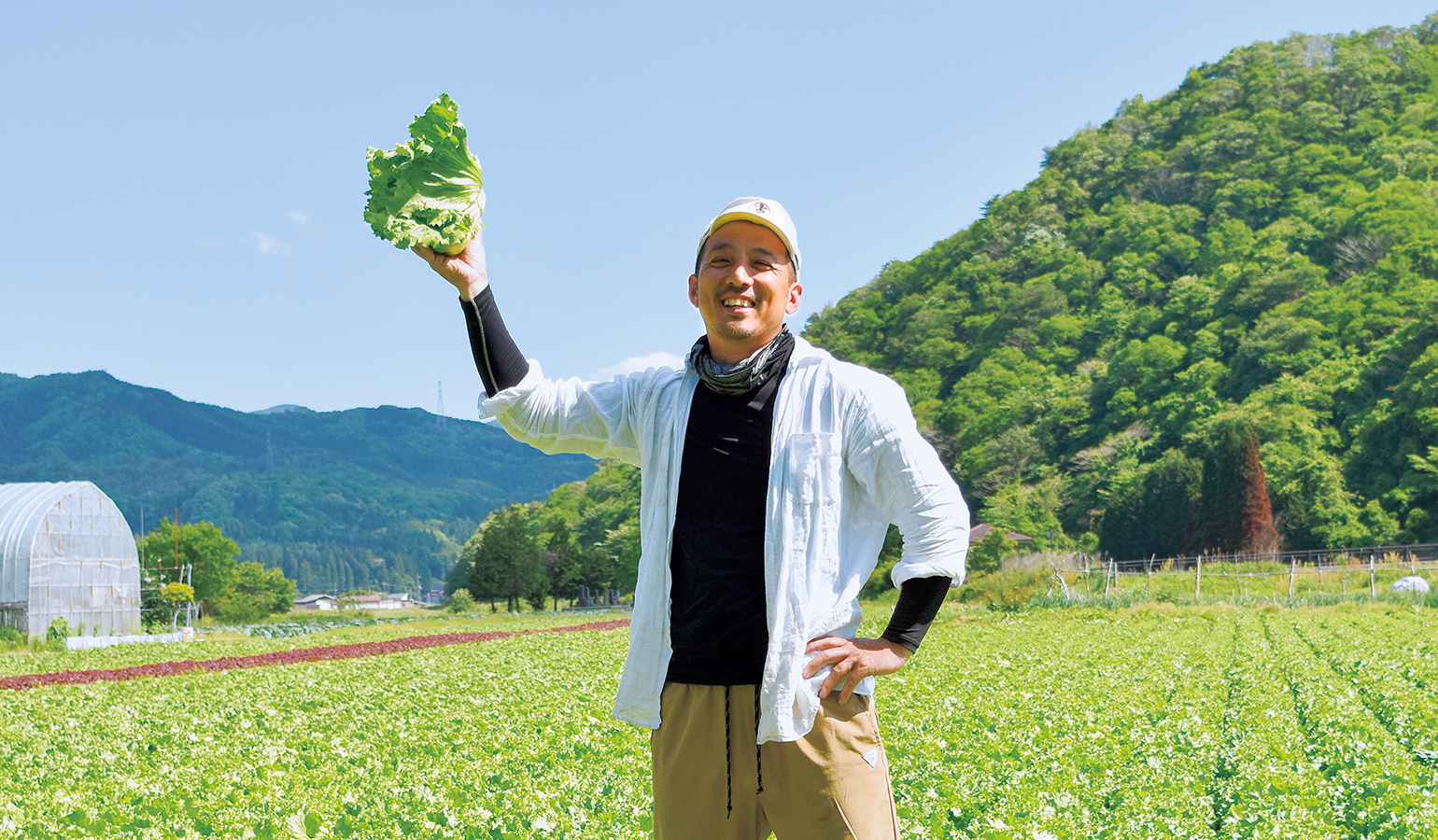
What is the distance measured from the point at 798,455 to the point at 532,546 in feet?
269

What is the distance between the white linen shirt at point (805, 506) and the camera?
2543 mm

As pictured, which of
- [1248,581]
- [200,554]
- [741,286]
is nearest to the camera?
[741,286]

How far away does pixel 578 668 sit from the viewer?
1683 cm

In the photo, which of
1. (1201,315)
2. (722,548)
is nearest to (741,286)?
(722,548)

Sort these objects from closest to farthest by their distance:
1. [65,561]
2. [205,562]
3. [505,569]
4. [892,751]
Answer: [892,751], [65,561], [505,569], [205,562]

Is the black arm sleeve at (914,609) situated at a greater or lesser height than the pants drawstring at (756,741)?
greater

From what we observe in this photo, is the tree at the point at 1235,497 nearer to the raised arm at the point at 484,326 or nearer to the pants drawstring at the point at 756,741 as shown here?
the pants drawstring at the point at 756,741

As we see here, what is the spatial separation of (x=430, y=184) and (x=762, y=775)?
176 centimetres

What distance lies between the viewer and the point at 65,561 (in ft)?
110

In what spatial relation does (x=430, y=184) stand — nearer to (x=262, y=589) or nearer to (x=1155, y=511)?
(x=1155, y=511)

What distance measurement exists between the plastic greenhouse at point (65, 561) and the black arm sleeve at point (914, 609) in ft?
117

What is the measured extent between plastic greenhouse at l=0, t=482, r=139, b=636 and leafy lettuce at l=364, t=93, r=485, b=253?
115 feet

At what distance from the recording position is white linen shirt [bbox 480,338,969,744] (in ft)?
8.34

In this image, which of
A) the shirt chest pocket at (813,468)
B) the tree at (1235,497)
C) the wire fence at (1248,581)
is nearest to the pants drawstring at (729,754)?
the shirt chest pocket at (813,468)
